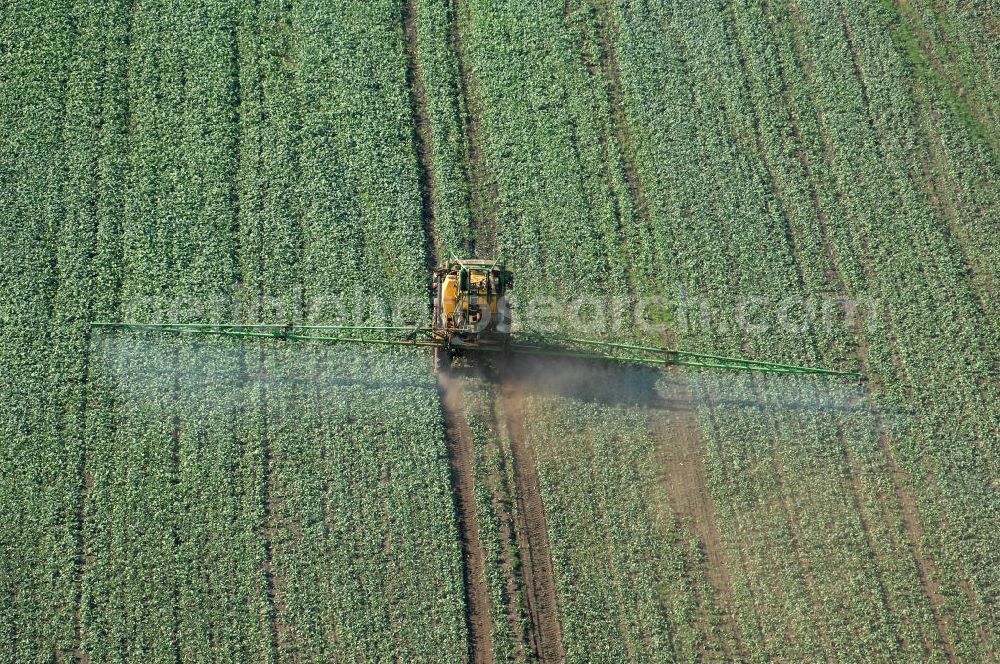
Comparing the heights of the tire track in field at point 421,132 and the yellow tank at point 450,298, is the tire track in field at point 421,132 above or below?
above

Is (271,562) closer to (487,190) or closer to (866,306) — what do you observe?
(487,190)

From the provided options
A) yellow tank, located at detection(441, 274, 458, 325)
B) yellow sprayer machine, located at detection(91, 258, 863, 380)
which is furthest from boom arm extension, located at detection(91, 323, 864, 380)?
yellow tank, located at detection(441, 274, 458, 325)

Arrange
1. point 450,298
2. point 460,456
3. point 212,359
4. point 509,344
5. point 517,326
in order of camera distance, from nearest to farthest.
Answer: point 450,298
point 460,456
point 212,359
point 509,344
point 517,326

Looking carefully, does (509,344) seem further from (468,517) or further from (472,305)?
(468,517)

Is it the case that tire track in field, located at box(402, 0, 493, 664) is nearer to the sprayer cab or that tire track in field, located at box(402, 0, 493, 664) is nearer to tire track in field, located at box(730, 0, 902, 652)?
the sprayer cab

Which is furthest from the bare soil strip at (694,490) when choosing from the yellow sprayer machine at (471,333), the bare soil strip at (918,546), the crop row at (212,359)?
the crop row at (212,359)

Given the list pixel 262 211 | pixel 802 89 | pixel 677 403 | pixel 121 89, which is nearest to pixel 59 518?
pixel 262 211

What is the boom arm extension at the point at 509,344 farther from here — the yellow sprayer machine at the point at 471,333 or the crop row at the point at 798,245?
the crop row at the point at 798,245

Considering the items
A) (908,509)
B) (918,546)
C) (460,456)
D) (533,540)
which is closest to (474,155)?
(460,456)
